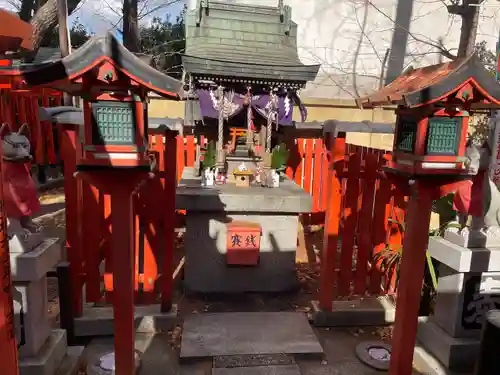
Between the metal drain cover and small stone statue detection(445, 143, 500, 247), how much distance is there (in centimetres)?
147

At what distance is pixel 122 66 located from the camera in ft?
9.00

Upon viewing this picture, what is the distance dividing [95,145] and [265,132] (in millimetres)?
5764

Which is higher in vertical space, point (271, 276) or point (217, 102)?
point (217, 102)

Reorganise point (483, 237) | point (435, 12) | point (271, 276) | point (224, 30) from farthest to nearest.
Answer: point (435, 12)
point (224, 30)
point (271, 276)
point (483, 237)

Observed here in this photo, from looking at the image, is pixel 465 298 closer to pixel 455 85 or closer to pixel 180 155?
pixel 455 85

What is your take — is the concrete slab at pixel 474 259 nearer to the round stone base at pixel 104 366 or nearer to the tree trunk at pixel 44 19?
the round stone base at pixel 104 366

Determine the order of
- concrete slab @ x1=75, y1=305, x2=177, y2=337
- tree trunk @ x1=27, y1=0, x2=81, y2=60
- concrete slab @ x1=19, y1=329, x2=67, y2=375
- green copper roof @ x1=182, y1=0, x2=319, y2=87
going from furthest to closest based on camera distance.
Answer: tree trunk @ x1=27, y1=0, x2=81, y2=60, green copper roof @ x1=182, y1=0, x2=319, y2=87, concrete slab @ x1=75, y1=305, x2=177, y2=337, concrete slab @ x1=19, y1=329, x2=67, y2=375

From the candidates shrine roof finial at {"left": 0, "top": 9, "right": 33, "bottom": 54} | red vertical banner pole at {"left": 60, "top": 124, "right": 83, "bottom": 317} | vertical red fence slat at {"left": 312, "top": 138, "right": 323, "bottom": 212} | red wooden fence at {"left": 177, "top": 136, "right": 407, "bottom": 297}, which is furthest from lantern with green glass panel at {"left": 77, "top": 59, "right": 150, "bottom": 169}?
vertical red fence slat at {"left": 312, "top": 138, "right": 323, "bottom": 212}

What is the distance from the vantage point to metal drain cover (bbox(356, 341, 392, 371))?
13.6 ft

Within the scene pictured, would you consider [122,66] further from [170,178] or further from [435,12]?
[435,12]

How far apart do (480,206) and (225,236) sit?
3271 millimetres

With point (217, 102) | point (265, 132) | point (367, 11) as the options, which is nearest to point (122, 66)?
point (217, 102)

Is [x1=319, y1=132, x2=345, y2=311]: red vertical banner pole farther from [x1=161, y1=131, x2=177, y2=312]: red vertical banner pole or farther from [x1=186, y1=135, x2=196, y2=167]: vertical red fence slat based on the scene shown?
[x1=186, y1=135, x2=196, y2=167]: vertical red fence slat

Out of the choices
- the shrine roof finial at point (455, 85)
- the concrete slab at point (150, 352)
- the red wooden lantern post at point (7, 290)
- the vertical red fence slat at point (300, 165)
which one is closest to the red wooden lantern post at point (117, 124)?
the red wooden lantern post at point (7, 290)
